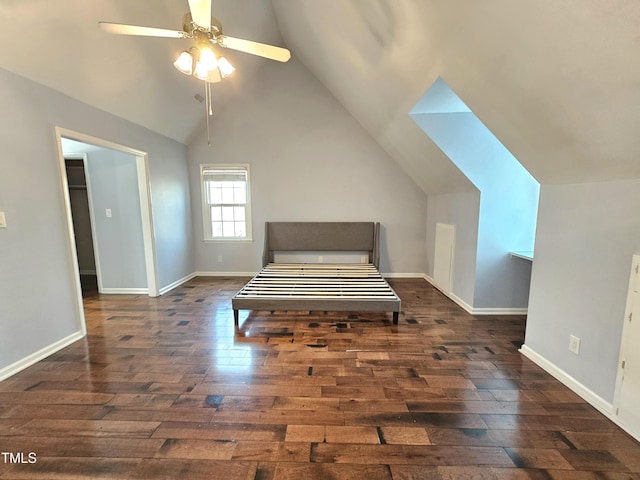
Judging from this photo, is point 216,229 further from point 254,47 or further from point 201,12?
point 201,12

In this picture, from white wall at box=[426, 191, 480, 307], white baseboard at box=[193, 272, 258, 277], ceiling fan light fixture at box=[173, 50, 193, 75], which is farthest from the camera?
white baseboard at box=[193, 272, 258, 277]

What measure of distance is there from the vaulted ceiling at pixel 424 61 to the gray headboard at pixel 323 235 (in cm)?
143

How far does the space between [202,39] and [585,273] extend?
2.99m

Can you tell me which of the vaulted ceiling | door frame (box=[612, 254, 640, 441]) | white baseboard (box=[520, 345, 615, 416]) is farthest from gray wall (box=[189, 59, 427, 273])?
door frame (box=[612, 254, 640, 441])

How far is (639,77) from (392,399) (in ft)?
6.75

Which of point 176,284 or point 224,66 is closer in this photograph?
point 224,66

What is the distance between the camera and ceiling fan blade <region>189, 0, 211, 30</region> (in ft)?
4.81

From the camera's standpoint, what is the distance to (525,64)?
148 centimetres

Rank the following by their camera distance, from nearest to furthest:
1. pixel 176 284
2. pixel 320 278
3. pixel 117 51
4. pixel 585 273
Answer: pixel 585 273
pixel 117 51
pixel 320 278
pixel 176 284

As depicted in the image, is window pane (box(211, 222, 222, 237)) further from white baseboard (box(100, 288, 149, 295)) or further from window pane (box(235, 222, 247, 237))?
white baseboard (box(100, 288, 149, 295))

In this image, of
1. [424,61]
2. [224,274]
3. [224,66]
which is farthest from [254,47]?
[224,274]

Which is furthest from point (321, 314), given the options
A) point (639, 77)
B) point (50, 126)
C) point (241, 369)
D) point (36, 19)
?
point (36, 19)

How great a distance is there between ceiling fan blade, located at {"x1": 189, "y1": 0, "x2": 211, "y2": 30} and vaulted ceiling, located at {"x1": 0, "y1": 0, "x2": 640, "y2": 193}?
1.14 m

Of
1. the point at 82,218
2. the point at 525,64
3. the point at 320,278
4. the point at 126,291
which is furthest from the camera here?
the point at 82,218
